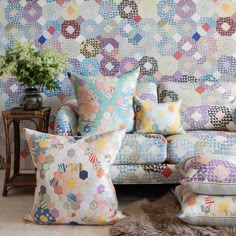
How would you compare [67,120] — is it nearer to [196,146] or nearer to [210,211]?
[196,146]

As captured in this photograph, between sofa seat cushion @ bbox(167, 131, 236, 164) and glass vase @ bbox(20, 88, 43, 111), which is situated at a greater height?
glass vase @ bbox(20, 88, 43, 111)

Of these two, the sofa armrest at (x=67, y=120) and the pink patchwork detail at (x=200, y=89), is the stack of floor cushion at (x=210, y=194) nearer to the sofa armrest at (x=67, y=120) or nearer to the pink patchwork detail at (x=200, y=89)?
the sofa armrest at (x=67, y=120)

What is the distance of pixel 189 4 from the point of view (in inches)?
143

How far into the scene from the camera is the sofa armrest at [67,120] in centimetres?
284

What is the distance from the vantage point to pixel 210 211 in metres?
2.25

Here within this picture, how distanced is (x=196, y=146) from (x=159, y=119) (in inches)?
14.2

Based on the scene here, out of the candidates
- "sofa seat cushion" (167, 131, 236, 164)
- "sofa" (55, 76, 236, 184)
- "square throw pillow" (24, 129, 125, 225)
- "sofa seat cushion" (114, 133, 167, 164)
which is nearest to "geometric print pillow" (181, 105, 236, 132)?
"sofa" (55, 76, 236, 184)

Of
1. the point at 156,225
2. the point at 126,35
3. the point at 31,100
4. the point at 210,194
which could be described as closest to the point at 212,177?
the point at 210,194

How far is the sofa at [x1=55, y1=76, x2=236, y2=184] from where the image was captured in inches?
108

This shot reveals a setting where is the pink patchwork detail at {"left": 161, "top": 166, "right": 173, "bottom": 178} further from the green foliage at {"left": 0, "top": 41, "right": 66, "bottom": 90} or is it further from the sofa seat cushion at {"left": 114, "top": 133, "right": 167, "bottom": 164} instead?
the green foliage at {"left": 0, "top": 41, "right": 66, "bottom": 90}

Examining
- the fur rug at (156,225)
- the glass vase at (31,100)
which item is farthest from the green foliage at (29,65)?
the fur rug at (156,225)

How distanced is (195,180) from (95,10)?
198 centimetres

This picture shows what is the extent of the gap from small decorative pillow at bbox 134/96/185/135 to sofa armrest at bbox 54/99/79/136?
18.9 inches

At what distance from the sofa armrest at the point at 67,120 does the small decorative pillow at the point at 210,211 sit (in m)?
1.03
